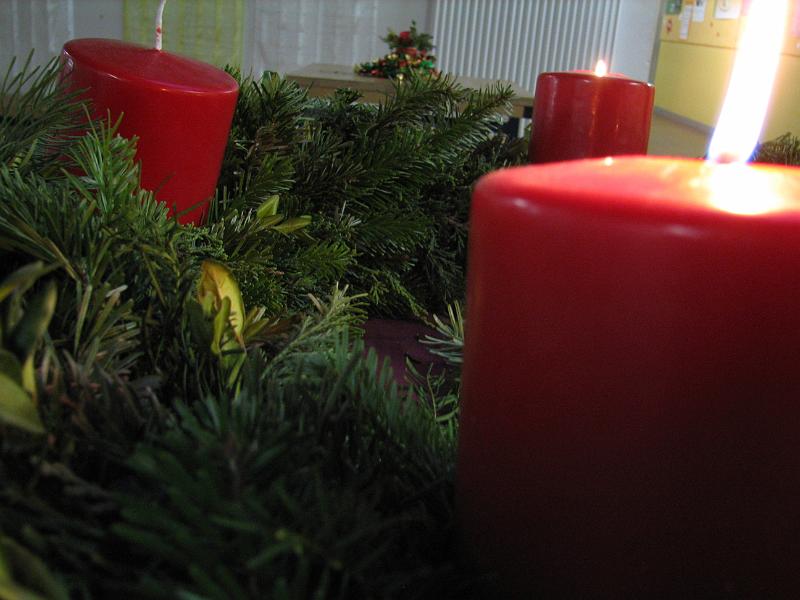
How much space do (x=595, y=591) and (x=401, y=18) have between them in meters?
4.88

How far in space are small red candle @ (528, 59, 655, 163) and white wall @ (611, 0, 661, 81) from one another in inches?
177

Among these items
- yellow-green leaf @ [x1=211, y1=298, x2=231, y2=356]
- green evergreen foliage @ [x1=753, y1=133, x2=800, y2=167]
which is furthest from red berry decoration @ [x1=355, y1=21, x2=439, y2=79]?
yellow-green leaf @ [x1=211, y1=298, x2=231, y2=356]

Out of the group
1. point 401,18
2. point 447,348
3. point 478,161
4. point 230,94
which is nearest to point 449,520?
point 447,348

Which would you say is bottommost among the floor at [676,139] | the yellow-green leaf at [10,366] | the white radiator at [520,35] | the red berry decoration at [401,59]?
the floor at [676,139]

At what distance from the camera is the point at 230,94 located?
426 millimetres

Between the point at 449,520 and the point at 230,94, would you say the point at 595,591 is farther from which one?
the point at 230,94

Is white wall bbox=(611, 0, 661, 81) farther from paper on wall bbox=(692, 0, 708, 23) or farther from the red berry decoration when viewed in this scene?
the red berry decoration

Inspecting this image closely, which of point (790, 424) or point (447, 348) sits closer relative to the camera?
point (790, 424)

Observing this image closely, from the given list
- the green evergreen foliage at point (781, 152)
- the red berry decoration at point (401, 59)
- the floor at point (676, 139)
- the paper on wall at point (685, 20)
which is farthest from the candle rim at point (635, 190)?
the paper on wall at point (685, 20)

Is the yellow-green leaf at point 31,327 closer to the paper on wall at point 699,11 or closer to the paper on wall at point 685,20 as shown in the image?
the paper on wall at point 699,11

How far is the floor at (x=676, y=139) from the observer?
329 centimetres

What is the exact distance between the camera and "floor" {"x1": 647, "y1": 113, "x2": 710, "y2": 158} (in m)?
3.29

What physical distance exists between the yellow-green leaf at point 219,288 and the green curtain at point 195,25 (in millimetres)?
4457

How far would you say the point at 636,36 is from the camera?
477cm
